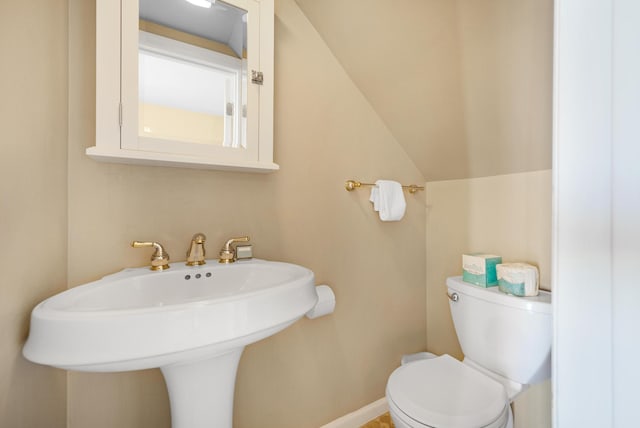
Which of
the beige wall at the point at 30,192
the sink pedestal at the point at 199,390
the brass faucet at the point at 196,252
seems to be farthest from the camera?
the brass faucet at the point at 196,252

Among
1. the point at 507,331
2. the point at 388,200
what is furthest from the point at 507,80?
the point at 507,331

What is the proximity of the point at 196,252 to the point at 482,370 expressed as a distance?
4.05 feet

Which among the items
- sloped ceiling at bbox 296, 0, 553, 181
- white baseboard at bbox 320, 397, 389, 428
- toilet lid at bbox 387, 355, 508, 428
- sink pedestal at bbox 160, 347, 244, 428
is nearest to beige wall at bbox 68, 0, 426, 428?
white baseboard at bbox 320, 397, 389, 428

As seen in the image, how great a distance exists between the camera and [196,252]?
3.16ft

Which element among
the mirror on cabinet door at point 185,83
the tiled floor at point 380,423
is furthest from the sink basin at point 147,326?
the tiled floor at point 380,423

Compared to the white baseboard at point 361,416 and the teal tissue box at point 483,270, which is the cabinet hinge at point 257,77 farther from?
the white baseboard at point 361,416

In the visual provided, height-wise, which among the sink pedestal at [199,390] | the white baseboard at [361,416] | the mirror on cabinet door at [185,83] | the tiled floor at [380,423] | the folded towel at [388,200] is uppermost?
the mirror on cabinet door at [185,83]

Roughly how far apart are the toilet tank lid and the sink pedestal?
0.97 m

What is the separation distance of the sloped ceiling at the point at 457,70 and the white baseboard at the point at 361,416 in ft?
4.32

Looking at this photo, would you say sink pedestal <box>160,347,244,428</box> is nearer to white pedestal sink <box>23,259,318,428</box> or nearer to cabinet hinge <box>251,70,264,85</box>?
white pedestal sink <box>23,259,318,428</box>

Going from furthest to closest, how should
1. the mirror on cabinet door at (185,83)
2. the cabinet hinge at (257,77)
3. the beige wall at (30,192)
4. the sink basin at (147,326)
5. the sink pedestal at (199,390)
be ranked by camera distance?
1. the cabinet hinge at (257,77)
2. the mirror on cabinet door at (185,83)
3. the sink pedestal at (199,390)
4. the beige wall at (30,192)
5. the sink basin at (147,326)

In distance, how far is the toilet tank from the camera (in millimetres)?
992

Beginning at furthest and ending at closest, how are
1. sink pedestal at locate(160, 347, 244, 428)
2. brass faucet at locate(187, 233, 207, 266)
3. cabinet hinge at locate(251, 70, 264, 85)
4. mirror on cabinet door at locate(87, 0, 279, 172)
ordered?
cabinet hinge at locate(251, 70, 264, 85), brass faucet at locate(187, 233, 207, 266), mirror on cabinet door at locate(87, 0, 279, 172), sink pedestal at locate(160, 347, 244, 428)

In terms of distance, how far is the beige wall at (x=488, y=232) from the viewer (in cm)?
116
